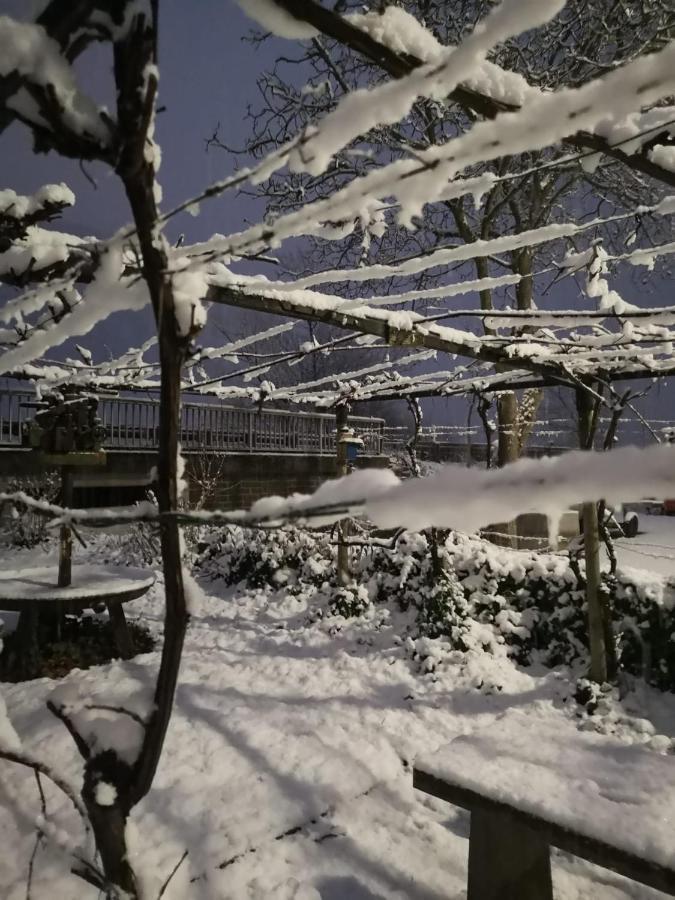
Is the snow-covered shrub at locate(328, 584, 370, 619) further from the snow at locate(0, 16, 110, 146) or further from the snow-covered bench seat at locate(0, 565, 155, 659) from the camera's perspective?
the snow at locate(0, 16, 110, 146)

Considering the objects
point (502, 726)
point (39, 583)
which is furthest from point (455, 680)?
point (39, 583)

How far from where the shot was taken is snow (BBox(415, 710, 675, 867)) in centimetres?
186

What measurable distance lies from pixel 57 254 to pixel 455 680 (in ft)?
14.7

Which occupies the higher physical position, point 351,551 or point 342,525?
point 342,525

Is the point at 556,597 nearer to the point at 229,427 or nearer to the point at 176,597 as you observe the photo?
the point at 176,597

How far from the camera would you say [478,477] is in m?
0.83

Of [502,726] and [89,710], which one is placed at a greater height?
[89,710]

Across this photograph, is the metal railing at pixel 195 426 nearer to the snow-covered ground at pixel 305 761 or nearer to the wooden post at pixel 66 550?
the wooden post at pixel 66 550

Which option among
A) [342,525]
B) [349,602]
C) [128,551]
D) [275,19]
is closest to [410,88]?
[275,19]

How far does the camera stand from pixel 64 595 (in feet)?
14.8

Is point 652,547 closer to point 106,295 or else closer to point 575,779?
point 575,779

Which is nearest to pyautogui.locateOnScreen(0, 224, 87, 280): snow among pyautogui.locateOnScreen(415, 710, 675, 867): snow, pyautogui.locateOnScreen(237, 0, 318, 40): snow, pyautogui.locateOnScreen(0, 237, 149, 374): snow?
pyautogui.locateOnScreen(0, 237, 149, 374): snow

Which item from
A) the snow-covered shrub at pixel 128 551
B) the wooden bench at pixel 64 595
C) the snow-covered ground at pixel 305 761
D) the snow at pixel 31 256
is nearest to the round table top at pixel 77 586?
the wooden bench at pixel 64 595

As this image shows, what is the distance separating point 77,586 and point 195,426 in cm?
775
